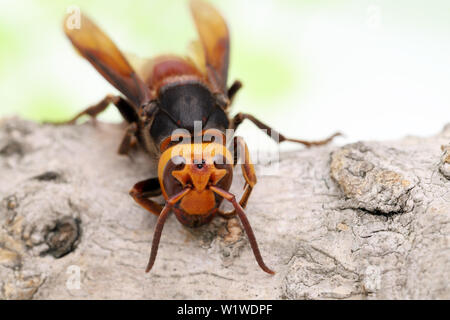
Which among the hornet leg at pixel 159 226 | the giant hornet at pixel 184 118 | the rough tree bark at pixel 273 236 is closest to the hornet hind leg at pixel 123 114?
the giant hornet at pixel 184 118

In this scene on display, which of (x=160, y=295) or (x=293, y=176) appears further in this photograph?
(x=293, y=176)

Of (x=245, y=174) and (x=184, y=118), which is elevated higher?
(x=184, y=118)

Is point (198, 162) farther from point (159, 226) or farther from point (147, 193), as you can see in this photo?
point (147, 193)

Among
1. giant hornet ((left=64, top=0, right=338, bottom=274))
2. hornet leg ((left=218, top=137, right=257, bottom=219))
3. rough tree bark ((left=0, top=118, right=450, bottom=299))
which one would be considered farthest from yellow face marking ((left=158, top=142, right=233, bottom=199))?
rough tree bark ((left=0, top=118, right=450, bottom=299))

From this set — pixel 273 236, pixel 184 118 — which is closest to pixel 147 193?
pixel 184 118

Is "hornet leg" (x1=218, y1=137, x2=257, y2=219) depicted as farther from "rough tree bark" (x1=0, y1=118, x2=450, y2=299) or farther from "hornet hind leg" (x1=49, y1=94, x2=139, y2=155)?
"hornet hind leg" (x1=49, y1=94, x2=139, y2=155)
